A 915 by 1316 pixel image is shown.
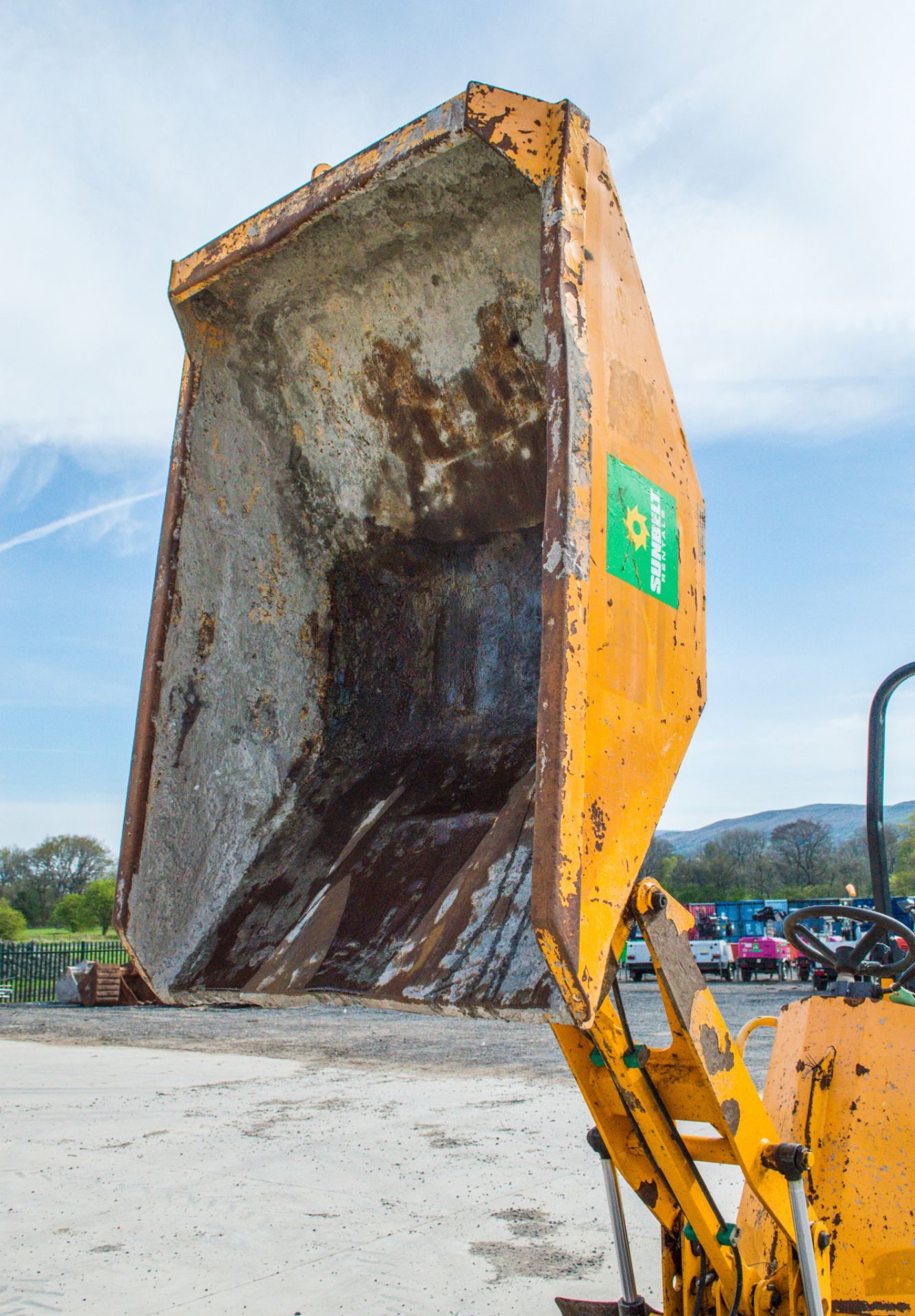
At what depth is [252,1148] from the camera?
233 inches

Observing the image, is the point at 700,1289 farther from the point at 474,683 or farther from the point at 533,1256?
the point at 533,1256

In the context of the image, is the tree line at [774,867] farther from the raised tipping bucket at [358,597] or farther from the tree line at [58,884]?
the raised tipping bucket at [358,597]

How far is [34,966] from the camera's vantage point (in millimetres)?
21328

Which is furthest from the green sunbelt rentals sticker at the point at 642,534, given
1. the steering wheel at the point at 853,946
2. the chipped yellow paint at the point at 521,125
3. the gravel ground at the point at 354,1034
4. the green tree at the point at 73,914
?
the green tree at the point at 73,914

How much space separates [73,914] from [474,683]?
144ft

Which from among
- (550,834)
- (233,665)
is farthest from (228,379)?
(550,834)

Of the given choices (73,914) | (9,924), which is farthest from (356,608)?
(73,914)

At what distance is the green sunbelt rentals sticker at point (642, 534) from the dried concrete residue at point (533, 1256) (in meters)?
2.89

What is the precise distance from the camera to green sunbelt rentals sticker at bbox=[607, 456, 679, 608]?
1.93 metres

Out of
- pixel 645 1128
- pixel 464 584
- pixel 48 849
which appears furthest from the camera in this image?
pixel 48 849

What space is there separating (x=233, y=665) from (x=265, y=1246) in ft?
8.51

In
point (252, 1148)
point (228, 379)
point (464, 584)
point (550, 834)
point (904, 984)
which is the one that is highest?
point (228, 379)

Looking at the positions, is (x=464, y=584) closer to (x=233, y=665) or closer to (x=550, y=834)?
(x=233, y=665)

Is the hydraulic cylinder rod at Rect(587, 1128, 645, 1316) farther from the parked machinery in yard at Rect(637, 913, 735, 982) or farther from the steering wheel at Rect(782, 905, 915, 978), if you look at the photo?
the parked machinery in yard at Rect(637, 913, 735, 982)
